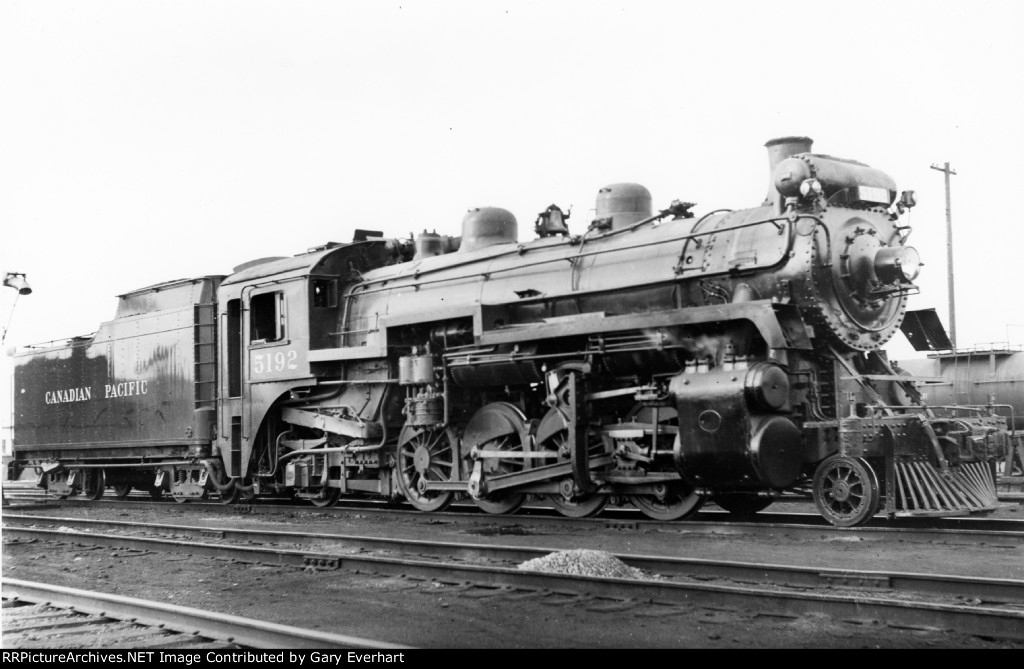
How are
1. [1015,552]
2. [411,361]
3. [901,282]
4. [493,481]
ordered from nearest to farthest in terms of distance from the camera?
[1015,552] → [901,282] → [493,481] → [411,361]

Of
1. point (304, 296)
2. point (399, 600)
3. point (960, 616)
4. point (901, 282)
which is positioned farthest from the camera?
point (304, 296)

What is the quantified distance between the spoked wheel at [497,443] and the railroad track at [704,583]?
231cm

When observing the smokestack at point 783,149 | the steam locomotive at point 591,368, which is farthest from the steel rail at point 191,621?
the smokestack at point 783,149

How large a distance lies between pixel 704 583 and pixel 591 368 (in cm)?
356

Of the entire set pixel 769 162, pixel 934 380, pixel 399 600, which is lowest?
pixel 399 600

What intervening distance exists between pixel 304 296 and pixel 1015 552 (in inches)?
324

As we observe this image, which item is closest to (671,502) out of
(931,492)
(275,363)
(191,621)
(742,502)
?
(742,502)

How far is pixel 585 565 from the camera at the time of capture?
6762 mm

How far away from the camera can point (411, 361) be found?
442 inches

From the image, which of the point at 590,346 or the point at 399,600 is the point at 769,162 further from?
the point at 399,600

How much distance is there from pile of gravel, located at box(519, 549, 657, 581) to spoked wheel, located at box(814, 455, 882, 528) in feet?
8.45

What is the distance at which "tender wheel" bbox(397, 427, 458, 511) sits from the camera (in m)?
11.4

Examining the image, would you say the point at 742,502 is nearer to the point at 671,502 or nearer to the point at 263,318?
the point at 671,502

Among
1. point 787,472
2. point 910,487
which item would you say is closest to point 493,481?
point 787,472
